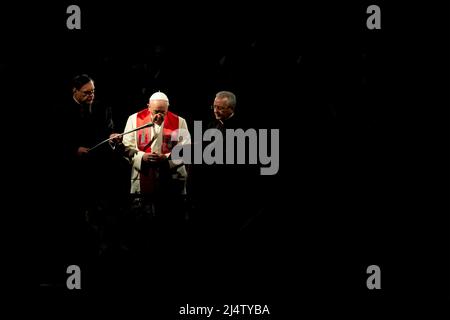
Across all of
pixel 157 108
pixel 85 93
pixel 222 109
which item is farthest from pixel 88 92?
pixel 222 109

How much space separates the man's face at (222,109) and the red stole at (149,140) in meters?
0.29

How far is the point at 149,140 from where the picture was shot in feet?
13.0

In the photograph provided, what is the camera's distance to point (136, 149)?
3900 mm

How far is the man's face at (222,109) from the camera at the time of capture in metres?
3.74

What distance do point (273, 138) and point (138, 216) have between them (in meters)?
0.85

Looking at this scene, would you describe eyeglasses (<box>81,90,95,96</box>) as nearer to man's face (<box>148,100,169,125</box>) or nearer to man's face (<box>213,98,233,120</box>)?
man's face (<box>148,100,169,125</box>)

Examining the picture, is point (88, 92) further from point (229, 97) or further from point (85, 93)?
point (229, 97)

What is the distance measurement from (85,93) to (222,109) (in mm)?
745

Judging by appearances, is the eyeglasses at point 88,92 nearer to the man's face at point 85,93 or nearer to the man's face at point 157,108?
the man's face at point 85,93

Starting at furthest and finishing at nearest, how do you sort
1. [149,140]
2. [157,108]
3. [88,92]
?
[149,140] < [157,108] < [88,92]

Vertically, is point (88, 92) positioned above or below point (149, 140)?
above

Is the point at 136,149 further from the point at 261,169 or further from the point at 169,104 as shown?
the point at 261,169

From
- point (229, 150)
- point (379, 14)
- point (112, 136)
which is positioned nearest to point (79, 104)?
point (112, 136)

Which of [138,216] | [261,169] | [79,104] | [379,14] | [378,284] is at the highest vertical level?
[379,14]
